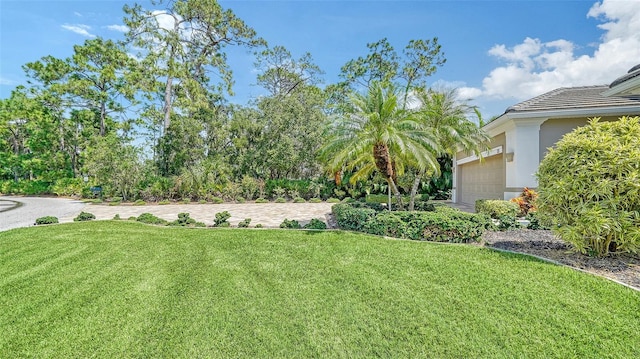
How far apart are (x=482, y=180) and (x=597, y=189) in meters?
10.2

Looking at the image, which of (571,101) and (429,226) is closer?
(429,226)

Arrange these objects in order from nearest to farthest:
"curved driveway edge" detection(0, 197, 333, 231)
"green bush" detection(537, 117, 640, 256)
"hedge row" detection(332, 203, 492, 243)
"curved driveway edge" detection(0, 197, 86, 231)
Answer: "green bush" detection(537, 117, 640, 256)
"hedge row" detection(332, 203, 492, 243)
"curved driveway edge" detection(0, 197, 86, 231)
"curved driveway edge" detection(0, 197, 333, 231)

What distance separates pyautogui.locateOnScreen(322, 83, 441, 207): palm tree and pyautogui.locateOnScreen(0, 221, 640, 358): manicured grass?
3.54 metres


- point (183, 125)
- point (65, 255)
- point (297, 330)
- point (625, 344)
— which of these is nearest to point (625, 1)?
point (625, 344)

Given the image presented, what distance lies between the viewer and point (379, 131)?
29.6ft

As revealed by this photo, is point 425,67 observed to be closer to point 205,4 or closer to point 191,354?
point 205,4

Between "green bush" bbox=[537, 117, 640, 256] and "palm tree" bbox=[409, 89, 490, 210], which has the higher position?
"palm tree" bbox=[409, 89, 490, 210]

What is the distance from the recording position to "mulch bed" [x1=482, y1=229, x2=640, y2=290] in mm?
4766

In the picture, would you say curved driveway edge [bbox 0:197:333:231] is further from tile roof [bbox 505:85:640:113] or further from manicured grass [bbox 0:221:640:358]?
tile roof [bbox 505:85:640:113]

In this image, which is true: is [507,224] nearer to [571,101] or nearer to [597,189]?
[597,189]

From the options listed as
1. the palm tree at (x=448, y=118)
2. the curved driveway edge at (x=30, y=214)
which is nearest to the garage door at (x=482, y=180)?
the palm tree at (x=448, y=118)

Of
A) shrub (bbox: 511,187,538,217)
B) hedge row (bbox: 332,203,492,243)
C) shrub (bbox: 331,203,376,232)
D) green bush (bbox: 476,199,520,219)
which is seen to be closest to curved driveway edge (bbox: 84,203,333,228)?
shrub (bbox: 331,203,376,232)

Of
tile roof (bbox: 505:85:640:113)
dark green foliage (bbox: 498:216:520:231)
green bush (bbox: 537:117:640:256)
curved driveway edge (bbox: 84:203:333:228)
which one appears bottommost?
curved driveway edge (bbox: 84:203:333:228)

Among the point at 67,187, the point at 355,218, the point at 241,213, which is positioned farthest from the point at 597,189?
the point at 67,187
